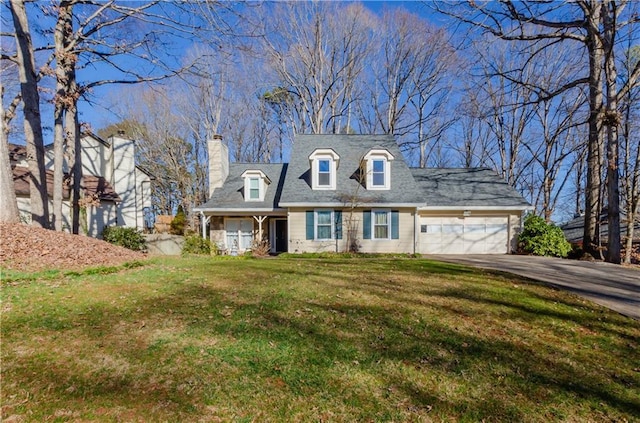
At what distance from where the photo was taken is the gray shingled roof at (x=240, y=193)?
14.7 m

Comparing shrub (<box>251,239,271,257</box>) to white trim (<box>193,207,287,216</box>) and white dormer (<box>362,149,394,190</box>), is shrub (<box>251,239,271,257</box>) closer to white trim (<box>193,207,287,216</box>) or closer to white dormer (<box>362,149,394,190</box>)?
white trim (<box>193,207,287,216</box>)

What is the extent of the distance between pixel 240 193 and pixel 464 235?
11843 millimetres

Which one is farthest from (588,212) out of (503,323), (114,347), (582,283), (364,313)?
(114,347)

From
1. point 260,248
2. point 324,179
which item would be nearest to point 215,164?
point 260,248

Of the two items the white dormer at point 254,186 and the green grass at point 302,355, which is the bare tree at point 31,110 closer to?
the green grass at point 302,355

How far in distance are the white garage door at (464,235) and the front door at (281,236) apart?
23.3ft

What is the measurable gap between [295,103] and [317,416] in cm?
2476

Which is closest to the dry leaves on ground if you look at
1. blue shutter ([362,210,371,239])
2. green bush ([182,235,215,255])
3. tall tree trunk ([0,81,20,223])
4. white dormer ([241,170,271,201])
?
tall tree trunk ([0,81,20,223])

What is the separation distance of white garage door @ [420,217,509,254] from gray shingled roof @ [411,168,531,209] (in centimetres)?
81

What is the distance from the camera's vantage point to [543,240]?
42.9 ft

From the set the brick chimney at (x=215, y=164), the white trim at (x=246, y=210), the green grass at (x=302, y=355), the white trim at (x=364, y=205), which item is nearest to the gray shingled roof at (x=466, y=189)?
the white trim at (x=364, y=205)

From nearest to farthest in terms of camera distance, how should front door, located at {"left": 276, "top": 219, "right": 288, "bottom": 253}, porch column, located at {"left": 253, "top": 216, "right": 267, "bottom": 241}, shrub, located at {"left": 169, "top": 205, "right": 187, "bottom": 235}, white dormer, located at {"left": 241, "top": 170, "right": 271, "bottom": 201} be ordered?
porch column, located at {"left": 253, "top": 216, "right": 267, "bottom": 241}, white dormer, located at {"left": 241, "top": 170, "right": 271, "bottom": 201}, front door, located at {"left": 276, "top": 219, "right": 288, "bottom": 253}, shrub, located at {"left": 169, "top": 205, "right": 187, "bottom": 235}

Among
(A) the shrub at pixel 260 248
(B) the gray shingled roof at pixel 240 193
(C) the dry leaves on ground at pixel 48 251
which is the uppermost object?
(B) the gray shingled roof at pixel 240 193

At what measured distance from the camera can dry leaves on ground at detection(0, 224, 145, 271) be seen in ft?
20.3
